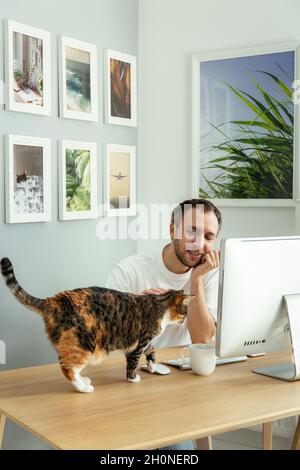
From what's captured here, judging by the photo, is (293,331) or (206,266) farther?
(206,266)

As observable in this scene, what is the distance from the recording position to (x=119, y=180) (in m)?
3.44

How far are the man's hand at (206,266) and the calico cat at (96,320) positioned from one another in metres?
0.34

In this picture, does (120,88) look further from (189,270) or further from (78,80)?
(189,270)

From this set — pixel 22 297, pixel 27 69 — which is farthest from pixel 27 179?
pixel 22 297

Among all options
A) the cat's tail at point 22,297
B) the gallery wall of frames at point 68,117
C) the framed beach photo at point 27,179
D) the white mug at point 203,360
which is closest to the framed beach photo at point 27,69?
the gallery wall of frames at point 68,117

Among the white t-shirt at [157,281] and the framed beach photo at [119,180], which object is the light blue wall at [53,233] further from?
the white t-shirt at [157,281]

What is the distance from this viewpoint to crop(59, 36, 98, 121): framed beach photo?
118 inches

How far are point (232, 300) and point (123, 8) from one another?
2.15 meters

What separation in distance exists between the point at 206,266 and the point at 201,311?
166mm

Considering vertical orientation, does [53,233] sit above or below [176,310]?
above

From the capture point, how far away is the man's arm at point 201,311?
229 cm

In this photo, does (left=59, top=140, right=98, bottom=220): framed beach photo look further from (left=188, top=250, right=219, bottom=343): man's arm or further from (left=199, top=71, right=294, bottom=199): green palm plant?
(left=188, top=250, right=219, bottom=343): man's arm

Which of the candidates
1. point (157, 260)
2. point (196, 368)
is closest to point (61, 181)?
point (157, 260)

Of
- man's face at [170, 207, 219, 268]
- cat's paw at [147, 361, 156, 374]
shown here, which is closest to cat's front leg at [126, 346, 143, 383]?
cat's paw at [147, 361, 156, 374]
